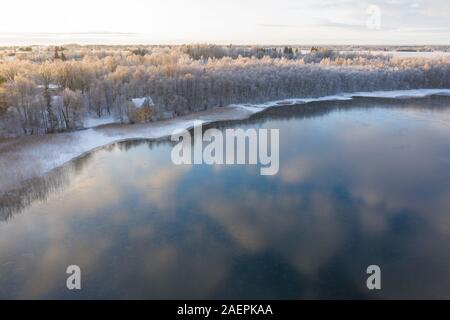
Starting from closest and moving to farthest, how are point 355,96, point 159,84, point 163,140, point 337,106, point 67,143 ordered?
1. point 67,143
2. point 163,140
3. point 159,84
4. point 337,106
5. point 355,96

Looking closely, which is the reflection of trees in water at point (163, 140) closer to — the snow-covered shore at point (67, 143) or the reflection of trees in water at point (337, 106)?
the reflection of trees in water at point (337, 106)

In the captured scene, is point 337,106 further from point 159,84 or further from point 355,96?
point 159,84

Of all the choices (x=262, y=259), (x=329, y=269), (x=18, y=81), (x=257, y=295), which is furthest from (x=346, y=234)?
(x=18, y=81)

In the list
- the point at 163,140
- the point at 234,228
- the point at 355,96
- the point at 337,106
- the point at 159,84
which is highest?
the point at 159,84

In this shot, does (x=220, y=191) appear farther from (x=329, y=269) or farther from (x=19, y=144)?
(x=19, y=144)

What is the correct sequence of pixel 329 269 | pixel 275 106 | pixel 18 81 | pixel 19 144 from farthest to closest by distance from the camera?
pixel 275 106, pixel 18 81, pixel 19 144, pixel 329 269

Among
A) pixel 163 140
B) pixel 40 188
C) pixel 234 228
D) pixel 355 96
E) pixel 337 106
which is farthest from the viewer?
pixel 355 96

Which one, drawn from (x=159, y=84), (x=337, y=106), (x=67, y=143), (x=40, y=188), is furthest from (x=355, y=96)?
(x=40, y=188)
